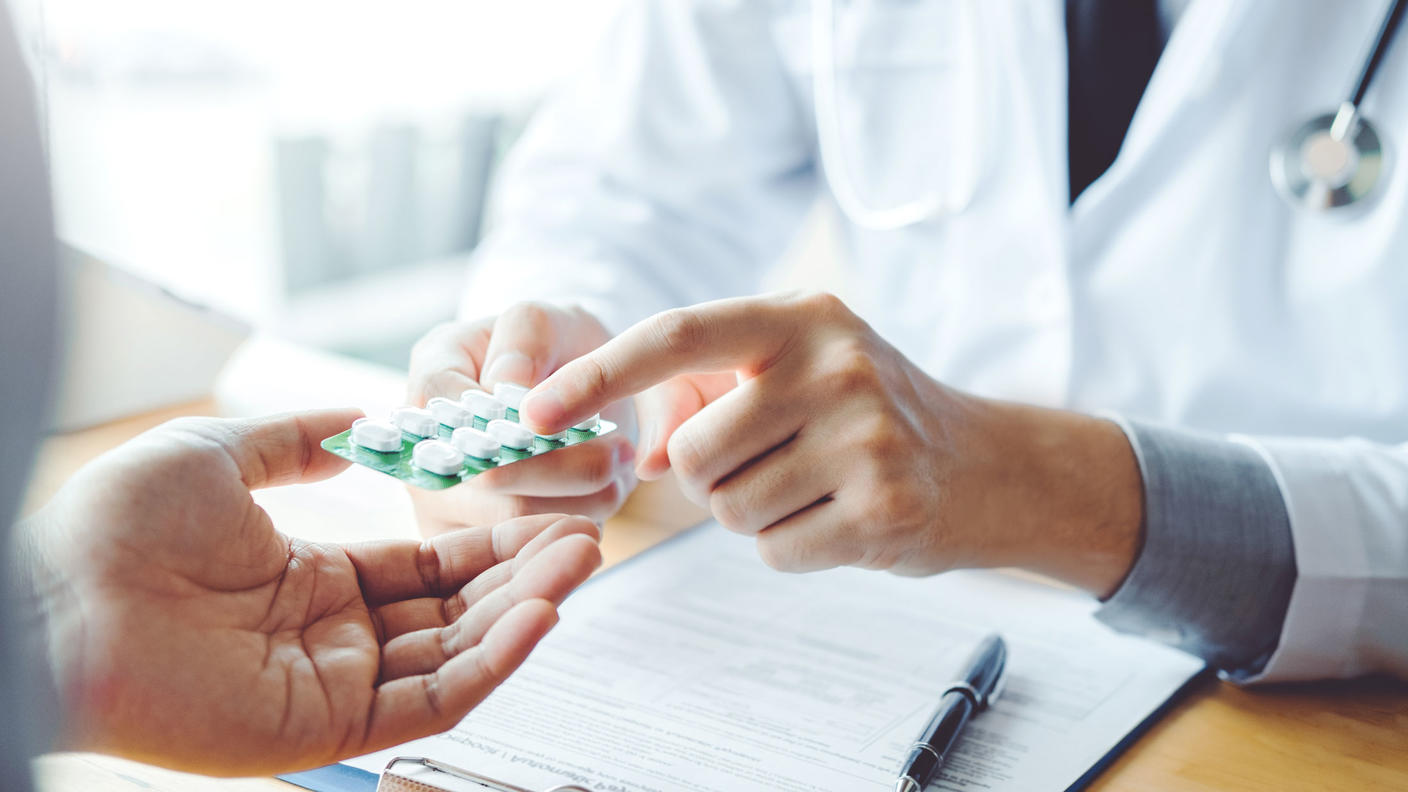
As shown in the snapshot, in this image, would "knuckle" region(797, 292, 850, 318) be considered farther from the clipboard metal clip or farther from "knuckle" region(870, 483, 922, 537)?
the clipboard metal clip

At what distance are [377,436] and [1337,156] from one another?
2.24ft

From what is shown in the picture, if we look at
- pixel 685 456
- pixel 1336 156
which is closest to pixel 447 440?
pixel 685 456

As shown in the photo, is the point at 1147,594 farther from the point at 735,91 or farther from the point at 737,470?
the point at 735,91

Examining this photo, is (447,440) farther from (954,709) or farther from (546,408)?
(954,709)

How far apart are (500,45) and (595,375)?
205 cm

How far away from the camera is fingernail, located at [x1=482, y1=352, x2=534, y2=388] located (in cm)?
59

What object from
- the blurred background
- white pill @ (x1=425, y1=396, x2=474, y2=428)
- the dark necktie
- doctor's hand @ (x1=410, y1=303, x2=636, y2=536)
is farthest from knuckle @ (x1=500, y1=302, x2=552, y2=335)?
the blurred background

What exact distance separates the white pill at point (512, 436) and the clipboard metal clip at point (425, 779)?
15 centimetres

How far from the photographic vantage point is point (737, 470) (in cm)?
55

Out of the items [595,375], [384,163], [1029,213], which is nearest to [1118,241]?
[1029,213]

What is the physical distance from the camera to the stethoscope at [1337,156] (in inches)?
28.2

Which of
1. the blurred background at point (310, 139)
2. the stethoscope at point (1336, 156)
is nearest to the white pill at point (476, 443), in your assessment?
the stethoscope at point (1336, 156)

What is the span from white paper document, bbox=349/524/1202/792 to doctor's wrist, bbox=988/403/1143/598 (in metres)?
0.05

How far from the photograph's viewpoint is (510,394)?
55 centimetres
